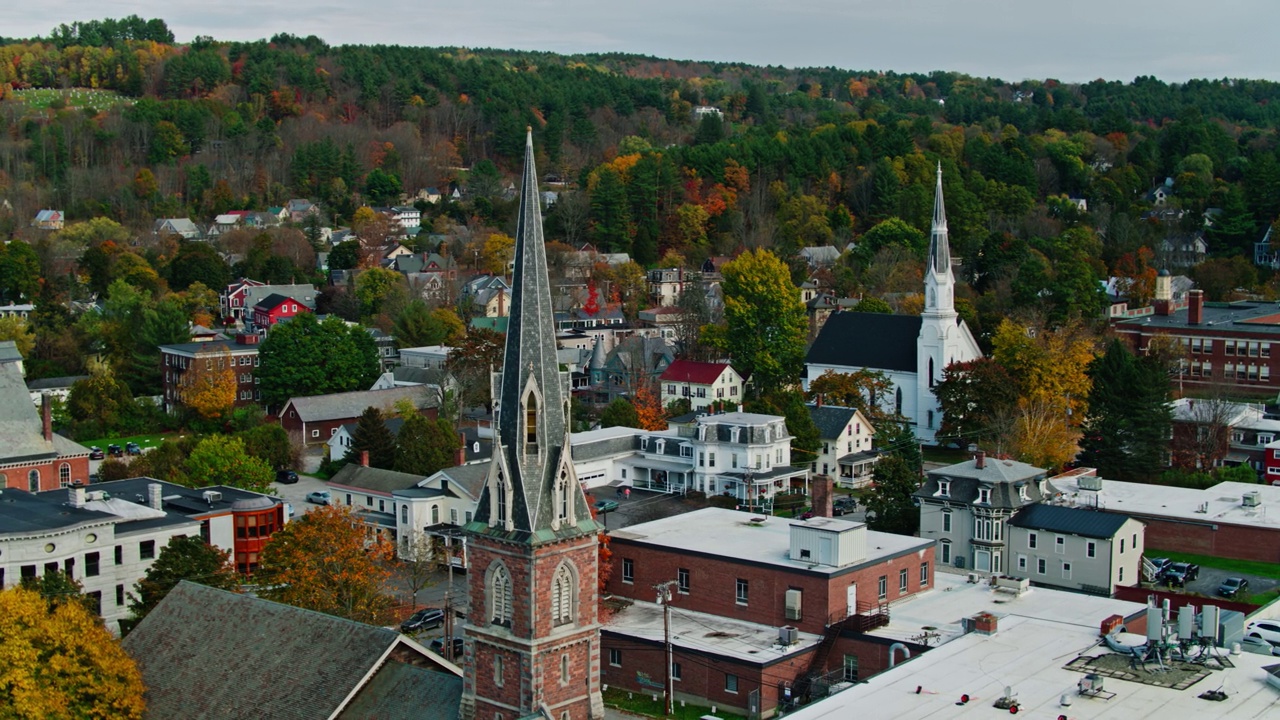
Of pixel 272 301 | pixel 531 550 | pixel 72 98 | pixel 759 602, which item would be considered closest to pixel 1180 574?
pixel 759 602

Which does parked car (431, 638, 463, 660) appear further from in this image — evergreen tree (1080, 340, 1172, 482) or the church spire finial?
the church spire finial

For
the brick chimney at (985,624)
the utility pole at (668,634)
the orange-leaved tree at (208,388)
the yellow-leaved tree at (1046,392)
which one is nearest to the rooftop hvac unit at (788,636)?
the utility pole at (668,634)

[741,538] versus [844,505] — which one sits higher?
[741,538]

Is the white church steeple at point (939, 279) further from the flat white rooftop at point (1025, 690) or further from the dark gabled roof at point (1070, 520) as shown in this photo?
the flat white rooftop at point (1025, 690)

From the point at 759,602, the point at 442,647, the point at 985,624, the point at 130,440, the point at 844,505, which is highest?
the point at 985,624

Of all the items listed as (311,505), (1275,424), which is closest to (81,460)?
(311,505)

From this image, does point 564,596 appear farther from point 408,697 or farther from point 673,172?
point 673,172

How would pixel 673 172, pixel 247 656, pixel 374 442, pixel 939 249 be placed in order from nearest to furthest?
pixel 247 656 < pixel 374 442 < pixel 939 249 < pixel 673 172
